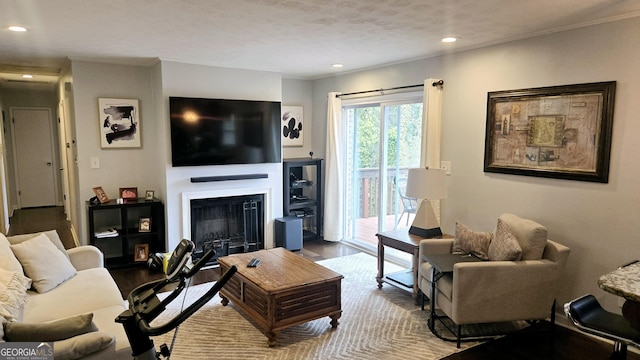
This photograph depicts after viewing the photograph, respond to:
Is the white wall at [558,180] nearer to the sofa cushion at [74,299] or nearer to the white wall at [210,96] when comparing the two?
the white wall at [210,96]

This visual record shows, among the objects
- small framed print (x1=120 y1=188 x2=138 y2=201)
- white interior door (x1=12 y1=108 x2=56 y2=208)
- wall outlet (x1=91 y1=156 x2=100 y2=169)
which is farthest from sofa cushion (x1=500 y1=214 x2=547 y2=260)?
white interior door (x1=12 y1=108 x2=56 y2=208)

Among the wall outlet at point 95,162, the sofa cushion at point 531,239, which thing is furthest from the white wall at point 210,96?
the sofa cushion at point 531,239

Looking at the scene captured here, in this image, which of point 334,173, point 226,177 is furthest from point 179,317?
point 334,173

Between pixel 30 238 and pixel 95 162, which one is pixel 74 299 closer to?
pixel 30 238

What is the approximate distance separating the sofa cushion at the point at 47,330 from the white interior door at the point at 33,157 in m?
7.80

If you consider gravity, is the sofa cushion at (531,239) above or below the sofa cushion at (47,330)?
above

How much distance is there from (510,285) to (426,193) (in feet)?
3.71

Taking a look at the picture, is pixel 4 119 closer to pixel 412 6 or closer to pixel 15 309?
pixel 15 309

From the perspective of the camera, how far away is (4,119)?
791 centimetres

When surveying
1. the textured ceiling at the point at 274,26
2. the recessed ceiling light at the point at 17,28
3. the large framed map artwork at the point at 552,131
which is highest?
the textured ceiling at the point at 274,26

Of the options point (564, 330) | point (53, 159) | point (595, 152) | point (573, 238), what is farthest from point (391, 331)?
point (53, 159)

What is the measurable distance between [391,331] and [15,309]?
252cm

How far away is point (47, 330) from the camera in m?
1.92

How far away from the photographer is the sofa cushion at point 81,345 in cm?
187
